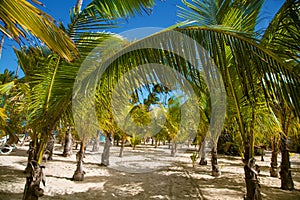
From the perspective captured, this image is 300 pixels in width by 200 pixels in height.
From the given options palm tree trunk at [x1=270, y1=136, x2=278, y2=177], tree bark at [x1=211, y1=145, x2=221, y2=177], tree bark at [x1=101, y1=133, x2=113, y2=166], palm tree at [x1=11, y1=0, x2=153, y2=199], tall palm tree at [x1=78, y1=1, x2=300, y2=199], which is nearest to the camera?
tall palm tree at [x1=78, y1=1, x2=300, y2=199]

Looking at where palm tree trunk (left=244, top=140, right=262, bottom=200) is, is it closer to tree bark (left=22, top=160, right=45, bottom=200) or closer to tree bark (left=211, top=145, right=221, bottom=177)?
tree bark (left=22, top=160, right=45, bottom=200)

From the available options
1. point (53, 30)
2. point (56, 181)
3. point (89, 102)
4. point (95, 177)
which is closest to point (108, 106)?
point (89, 102)

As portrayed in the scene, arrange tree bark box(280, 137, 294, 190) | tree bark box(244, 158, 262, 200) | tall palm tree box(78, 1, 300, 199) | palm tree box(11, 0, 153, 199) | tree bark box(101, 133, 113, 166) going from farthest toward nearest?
tree bark box(101, 133, 113, 166) → tree bark box(280, 137, 294, 190) → tree bark box(244, 158, 262, 200) → palm tree box(11, 0, 153, 199) → tall palm tree box(78, 1, 300, 199)

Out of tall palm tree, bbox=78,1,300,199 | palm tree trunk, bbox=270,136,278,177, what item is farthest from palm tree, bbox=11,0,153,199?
palm tree trunk, bbox=270,136,278,177

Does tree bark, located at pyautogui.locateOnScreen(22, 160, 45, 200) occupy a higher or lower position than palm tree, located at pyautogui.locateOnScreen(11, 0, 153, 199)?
lower

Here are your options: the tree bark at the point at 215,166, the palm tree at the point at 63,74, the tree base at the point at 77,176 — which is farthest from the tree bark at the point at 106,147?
the palm tree at the point at 63,74

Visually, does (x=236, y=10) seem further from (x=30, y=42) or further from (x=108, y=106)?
(x=30, y=42)

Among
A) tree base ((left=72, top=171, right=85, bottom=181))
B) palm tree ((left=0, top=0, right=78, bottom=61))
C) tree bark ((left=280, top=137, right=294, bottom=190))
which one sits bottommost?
tree base ((left=72, top=171, right=85, bottom=181))

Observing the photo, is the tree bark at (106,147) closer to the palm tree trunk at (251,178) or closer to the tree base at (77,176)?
the tree base at (77,176)

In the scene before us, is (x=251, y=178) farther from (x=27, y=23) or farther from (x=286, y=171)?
(x=286, y=171)

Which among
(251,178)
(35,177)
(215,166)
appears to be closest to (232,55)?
(251,178)

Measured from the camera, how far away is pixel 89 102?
9.07 feet

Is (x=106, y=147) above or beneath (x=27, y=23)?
beneath

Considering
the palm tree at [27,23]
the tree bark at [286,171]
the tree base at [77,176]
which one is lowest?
the tree base at [77,176]
